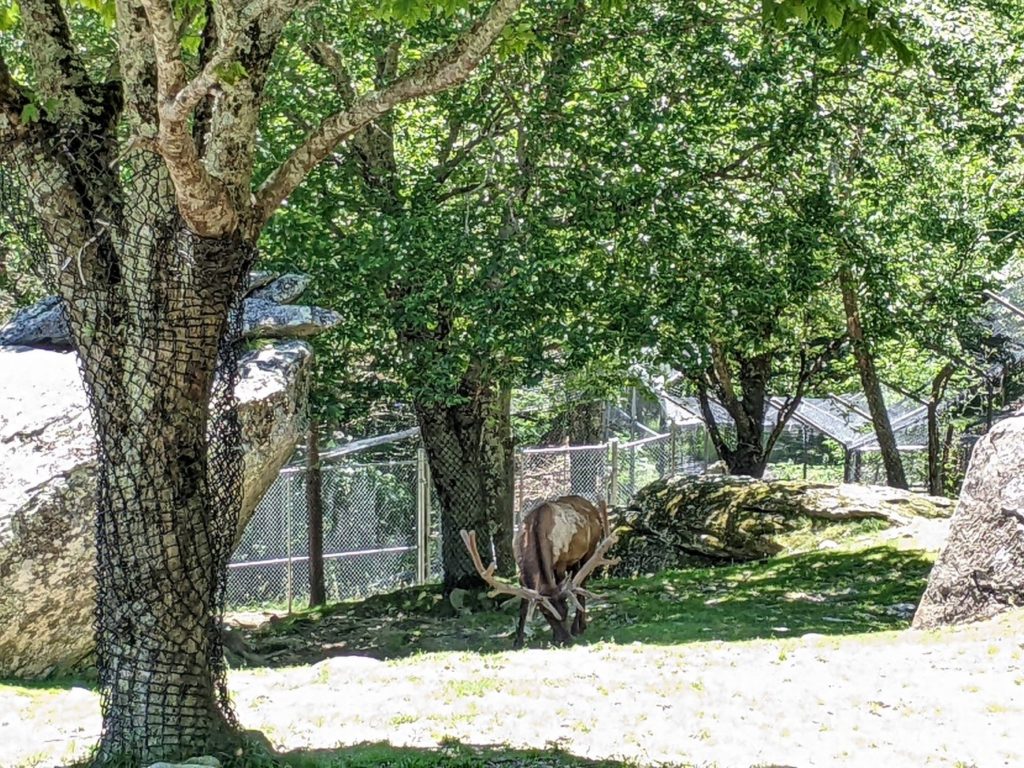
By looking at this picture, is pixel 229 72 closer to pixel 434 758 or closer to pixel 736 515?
pixel 434 758

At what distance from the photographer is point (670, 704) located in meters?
7.31

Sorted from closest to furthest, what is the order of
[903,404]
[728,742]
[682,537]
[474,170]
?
[728,742]
[474,170]
[682,537]
[903,404]

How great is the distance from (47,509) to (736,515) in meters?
9.99

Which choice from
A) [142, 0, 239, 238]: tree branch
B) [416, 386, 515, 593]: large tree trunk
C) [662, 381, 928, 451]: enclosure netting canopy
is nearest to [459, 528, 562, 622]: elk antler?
[416, 386, 515, 593]: large tree trunk

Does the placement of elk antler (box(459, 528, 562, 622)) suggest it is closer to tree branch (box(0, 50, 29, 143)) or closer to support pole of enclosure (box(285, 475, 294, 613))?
support pole of enclosure (box(285, 475, 294, 613))

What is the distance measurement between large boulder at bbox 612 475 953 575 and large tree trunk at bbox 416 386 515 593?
364 centimetres

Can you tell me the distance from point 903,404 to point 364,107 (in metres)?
29.3

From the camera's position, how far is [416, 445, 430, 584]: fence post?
50.2 ft

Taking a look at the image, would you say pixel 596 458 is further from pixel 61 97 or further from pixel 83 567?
pixel 61 97

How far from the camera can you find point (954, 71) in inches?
501

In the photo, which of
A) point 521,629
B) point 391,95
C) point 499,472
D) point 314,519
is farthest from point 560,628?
point 391,95

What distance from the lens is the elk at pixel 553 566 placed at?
10.1 metres

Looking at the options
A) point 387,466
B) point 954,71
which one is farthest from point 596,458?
point 954,71

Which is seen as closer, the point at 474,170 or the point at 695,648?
the point at 695,648
